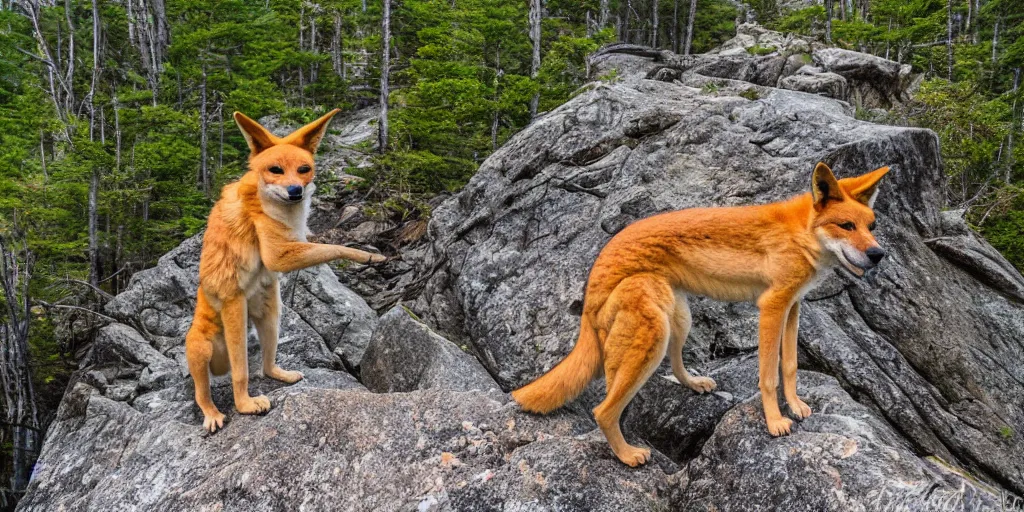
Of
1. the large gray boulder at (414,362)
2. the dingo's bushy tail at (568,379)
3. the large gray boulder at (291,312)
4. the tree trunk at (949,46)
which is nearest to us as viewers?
the dingo's bushy tail at (568,379)

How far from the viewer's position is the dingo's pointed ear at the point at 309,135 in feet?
17.8

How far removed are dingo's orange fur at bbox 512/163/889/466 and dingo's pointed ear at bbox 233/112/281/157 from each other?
336cm

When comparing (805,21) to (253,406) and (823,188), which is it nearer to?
(823,188)

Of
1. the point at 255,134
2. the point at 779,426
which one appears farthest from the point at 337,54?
the point at 779,426

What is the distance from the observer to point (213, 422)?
18.0 ft

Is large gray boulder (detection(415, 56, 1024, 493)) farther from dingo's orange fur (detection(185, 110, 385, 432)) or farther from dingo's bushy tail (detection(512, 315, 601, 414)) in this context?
dingo's orange fur (detection(185, 110, 385, 432))

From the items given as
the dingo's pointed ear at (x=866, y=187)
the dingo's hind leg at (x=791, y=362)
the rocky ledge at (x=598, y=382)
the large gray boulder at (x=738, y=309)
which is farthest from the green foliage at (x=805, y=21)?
the dingo's hind leg at (x=791, y=362)

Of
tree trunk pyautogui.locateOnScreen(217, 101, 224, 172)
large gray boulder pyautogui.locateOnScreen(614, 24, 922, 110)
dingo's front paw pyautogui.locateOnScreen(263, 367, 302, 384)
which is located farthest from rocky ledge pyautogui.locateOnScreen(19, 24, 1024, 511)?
tree trunk pyautogui.locateOnScreen(217, 101, 224, 172)

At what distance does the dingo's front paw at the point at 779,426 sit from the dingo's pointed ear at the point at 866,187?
189cm

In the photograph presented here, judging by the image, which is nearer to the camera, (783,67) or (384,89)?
(783,67)

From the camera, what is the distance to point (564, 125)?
10148mm

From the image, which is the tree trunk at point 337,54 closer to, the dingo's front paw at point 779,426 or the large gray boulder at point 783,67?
the large gray boulder at point 783,67

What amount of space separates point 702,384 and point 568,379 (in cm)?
158

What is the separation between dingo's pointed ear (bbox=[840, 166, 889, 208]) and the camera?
178 inches
